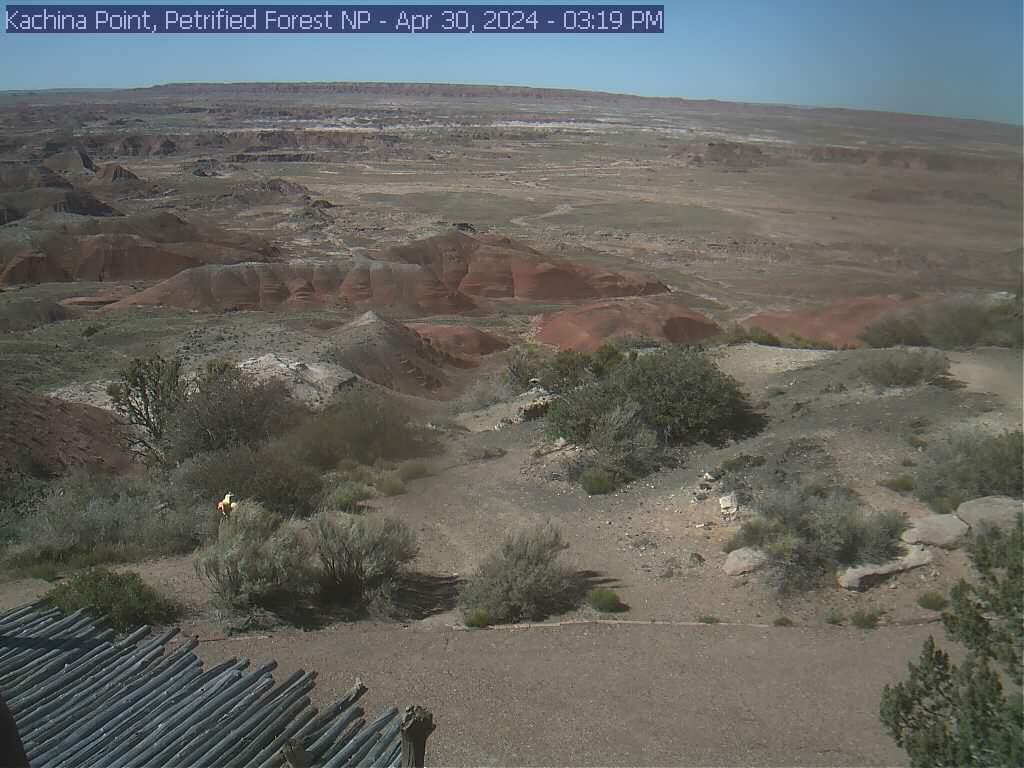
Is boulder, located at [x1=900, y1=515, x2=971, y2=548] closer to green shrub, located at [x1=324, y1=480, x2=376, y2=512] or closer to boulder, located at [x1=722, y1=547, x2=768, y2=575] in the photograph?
boulder, located at [x1=722, y1=547, x2=768, y2=575]

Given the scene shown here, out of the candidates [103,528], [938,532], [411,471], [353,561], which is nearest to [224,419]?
[411,471]

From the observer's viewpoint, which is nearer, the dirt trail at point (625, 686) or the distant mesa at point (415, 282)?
the dirt trail at point (625, 686)

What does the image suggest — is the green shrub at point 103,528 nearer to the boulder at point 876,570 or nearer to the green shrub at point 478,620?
the green shrub at point 478,620

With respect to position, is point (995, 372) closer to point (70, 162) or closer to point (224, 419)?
point (224, 419)

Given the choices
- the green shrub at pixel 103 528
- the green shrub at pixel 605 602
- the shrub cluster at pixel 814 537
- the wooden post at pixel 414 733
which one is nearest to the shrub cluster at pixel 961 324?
the shrub cluster at pixel 814 537

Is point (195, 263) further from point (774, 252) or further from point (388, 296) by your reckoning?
point (774, 252)

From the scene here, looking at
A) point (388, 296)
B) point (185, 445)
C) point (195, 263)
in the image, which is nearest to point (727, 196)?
point (388, 296)
